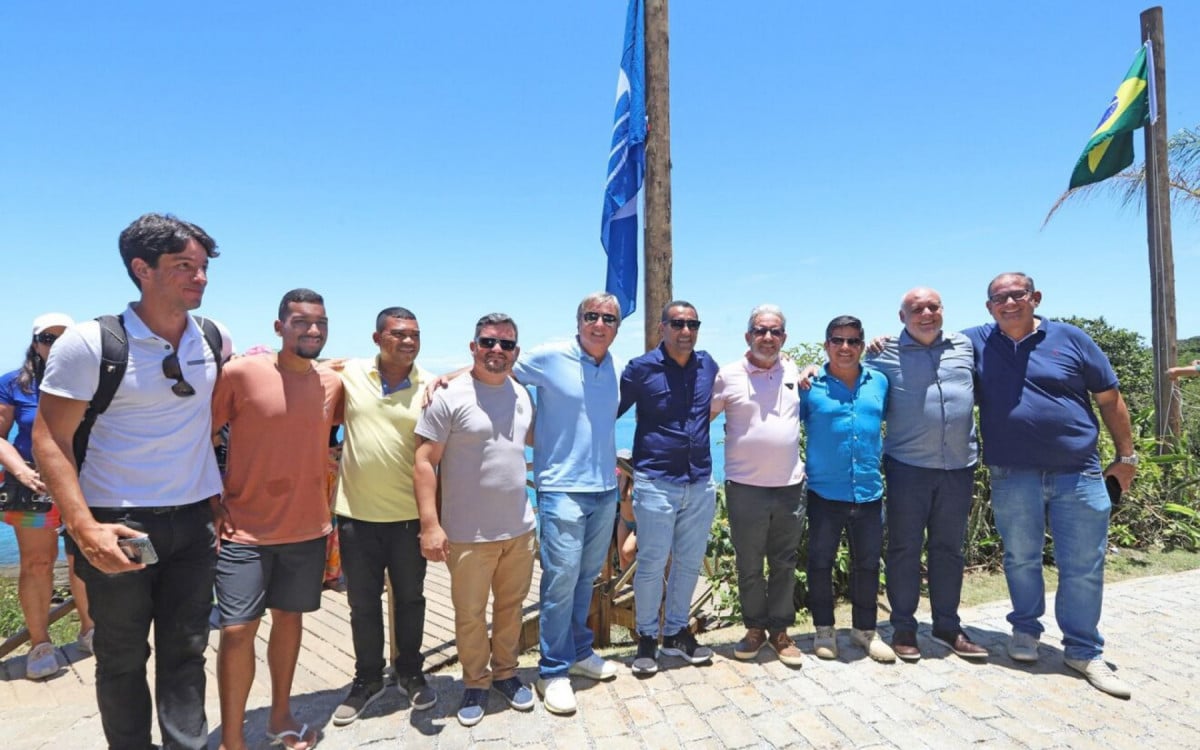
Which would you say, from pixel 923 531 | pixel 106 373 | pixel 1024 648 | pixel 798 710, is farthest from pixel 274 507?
pixel 1024 648

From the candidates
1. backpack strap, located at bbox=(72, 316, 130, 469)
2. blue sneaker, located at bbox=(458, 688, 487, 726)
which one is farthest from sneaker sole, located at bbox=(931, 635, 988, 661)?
backpack strap, located at bbox=(72, 316, 130, 469)

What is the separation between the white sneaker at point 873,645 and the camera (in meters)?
3.86

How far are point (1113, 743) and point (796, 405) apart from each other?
2.24 m

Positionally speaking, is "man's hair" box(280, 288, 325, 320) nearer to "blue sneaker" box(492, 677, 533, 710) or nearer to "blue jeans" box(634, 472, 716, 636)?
"blue jeans" box(634, 472, 716, 636)

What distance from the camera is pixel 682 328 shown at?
3.63m

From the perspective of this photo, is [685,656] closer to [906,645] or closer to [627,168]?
[906,645]

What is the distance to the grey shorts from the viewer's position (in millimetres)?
2812

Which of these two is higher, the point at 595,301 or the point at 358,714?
the point at 595,301

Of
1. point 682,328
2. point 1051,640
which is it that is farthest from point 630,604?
point 682,328

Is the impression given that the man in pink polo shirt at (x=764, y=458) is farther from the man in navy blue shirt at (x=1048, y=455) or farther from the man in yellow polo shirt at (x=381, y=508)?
the man in yellow polo shirt at (x=381, y=508)

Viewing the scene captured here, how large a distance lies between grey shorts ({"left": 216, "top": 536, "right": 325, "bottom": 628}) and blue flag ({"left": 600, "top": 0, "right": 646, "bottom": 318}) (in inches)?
129

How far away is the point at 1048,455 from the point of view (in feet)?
12.2

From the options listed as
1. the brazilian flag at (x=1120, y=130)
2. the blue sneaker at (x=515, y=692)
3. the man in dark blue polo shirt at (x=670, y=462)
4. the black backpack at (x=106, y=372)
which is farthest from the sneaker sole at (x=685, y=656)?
the brazilian flag at (x=1120, y=130)

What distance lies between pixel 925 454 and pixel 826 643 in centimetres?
136
